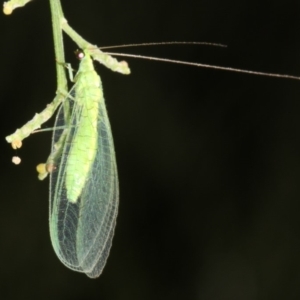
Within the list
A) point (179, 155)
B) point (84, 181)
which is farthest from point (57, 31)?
point (179, 155)

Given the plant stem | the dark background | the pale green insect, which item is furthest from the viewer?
the dark background

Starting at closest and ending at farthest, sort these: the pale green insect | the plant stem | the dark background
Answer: the plant stem, the pale green insect, the dark background

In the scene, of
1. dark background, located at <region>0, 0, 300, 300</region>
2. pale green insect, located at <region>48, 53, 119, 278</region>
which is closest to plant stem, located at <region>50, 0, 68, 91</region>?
pale green insect, located at <region>48, 53, 119, 278</region>

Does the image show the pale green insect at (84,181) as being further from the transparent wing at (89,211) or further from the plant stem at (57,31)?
the plant stem at (57,31)

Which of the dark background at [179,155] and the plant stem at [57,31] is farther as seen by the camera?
the dark background at [179,155]

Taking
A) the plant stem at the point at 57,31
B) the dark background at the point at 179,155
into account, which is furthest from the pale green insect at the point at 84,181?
the dark background at the point at 179,155

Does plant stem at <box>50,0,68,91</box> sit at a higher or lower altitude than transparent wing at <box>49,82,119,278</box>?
higher

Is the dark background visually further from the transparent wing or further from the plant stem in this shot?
the plant stem

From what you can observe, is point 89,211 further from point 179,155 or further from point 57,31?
point 179,155
